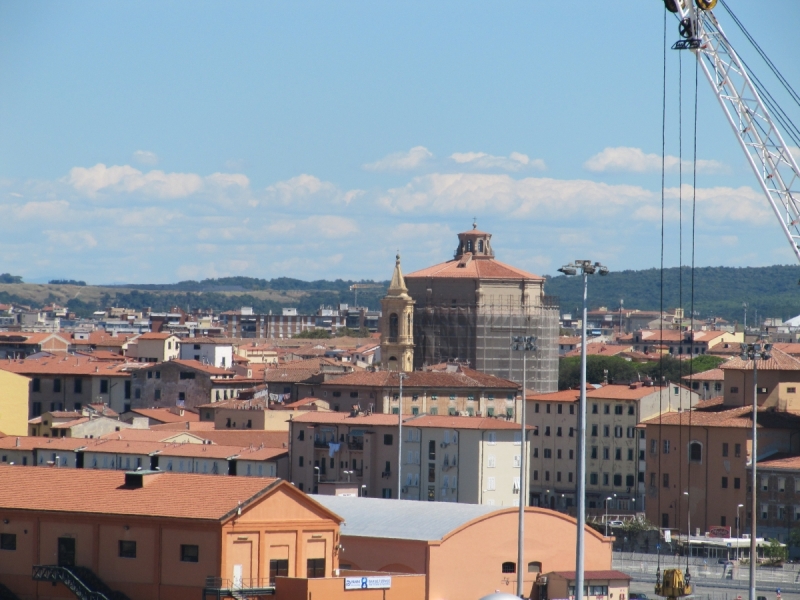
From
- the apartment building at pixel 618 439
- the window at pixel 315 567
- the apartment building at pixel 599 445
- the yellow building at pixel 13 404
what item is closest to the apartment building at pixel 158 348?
the yellow building at pixel 13 404

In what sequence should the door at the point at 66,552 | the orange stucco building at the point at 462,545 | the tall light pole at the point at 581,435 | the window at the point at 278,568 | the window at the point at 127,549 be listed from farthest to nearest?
the orange stucco building at the point at 462,545
the door at the point at 66,552
the window at the point at 278,568
the window at the point at 127,549
the tall light pole at the point at 581,435

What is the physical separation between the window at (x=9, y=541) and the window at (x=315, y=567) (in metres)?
7.70

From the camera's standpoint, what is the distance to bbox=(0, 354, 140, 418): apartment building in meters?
126

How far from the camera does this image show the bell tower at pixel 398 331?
134375 millimetres

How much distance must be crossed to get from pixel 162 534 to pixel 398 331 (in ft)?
299

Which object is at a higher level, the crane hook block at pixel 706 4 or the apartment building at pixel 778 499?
the crane hook block at pixel 706 4

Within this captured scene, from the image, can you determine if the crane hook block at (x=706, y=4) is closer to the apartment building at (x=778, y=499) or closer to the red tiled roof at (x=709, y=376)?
the apartment building at (x=778, y=499)

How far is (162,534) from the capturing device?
148 feet

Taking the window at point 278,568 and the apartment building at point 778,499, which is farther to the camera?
the apartment building at point 778,499

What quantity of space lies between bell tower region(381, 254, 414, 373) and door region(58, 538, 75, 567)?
3436 inches

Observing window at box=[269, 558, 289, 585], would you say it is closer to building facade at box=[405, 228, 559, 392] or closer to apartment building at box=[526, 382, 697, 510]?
apartment building at box=[526, 382, 697, 510]

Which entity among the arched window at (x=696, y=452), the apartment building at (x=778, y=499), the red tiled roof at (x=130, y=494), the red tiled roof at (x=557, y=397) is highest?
the red tiled roof at (x=130, y=494)

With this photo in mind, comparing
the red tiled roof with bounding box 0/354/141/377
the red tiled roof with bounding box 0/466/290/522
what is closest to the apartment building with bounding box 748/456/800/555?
the red tiled roof with bounding box 0/466/290/522

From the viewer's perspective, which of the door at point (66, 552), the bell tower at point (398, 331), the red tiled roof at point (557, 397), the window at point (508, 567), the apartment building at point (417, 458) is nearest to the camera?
the door at point (66, 552)
